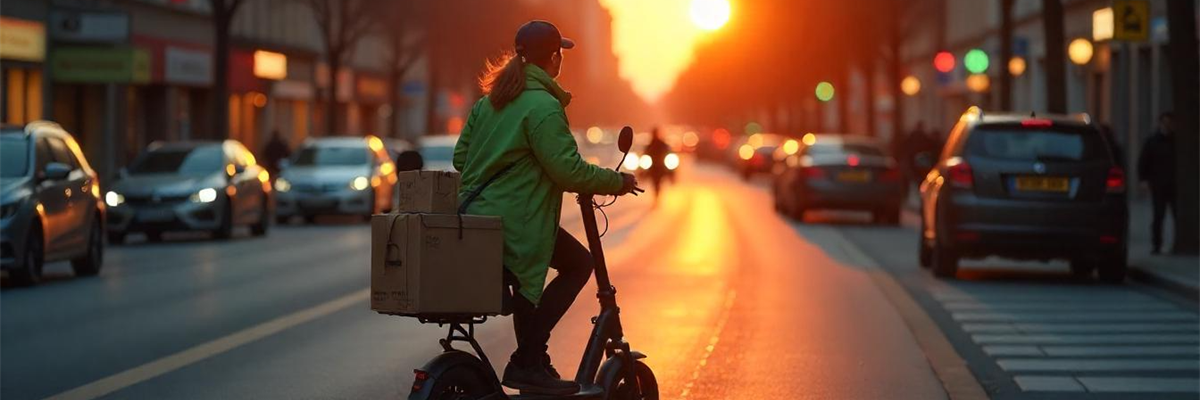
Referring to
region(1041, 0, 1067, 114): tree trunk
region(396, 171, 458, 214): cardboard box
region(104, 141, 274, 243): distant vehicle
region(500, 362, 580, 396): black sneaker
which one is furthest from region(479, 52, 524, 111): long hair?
region(1041, 0, 1067, 114): tree trunk

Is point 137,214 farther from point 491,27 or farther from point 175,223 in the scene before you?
point 491,27

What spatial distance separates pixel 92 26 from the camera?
3891 centimetres

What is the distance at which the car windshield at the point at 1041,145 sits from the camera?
19391 millimetres

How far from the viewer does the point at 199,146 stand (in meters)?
29.8

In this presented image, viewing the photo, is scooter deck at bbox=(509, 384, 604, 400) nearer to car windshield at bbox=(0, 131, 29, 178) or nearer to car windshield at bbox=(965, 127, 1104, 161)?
car windshield at bbox=(965, 127, 1104, 161)

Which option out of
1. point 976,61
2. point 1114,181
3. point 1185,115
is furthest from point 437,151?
point 1114,181

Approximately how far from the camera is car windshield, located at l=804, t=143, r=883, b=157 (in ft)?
115

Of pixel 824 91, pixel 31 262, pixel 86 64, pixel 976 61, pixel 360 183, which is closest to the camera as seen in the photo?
pixel 31 262

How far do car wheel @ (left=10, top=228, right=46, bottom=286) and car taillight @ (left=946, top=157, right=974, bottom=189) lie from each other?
8.17 metres

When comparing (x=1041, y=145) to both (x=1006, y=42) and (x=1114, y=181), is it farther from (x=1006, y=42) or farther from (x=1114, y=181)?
(x=1006, y=42)

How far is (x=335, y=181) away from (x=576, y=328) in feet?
65.1

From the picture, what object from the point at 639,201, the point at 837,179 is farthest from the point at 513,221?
the point at 639,201

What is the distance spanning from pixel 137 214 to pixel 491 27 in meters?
59.0

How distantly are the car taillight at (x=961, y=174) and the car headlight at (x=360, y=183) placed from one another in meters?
15.9
